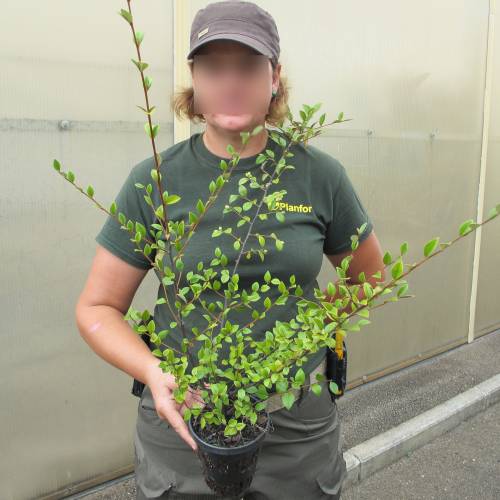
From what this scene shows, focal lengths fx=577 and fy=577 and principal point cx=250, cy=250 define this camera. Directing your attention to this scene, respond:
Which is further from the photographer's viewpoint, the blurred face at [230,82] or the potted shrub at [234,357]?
the blurred face at [230,82]

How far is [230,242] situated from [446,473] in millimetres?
2572

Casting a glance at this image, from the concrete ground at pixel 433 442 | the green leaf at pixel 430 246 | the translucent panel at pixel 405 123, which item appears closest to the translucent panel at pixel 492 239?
the translucent panel at pixel 405 123

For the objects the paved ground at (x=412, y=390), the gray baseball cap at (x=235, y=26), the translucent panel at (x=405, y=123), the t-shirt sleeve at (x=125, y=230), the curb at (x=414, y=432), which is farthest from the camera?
the paved ground at (x=412, y=390)

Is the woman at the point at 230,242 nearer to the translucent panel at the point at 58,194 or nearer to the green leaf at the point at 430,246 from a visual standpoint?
the green leaf at the point at 430,246

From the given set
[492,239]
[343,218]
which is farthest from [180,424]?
[492,239]

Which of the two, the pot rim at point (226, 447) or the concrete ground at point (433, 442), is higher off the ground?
the pot rim at point (226, 447)

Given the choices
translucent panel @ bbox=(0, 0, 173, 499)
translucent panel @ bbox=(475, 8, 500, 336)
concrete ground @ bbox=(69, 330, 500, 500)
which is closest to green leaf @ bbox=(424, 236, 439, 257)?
translucent panel @ bbox=(0, 0, 173, 499)

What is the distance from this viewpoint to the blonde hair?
66.5 inches

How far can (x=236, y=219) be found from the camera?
5.02ft

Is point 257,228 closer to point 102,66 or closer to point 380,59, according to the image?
point 102,66

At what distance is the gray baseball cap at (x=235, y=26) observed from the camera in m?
1.41

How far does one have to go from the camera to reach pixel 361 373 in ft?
13.7

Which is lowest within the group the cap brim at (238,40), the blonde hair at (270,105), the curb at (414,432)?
the curb at (414,432)

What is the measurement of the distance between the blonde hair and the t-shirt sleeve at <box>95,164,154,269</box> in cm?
33
